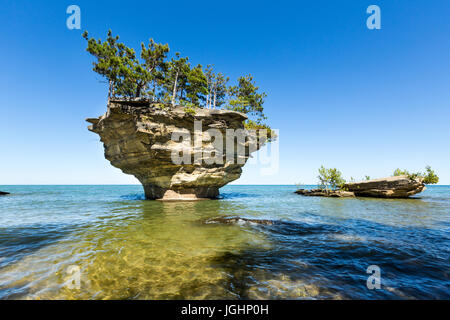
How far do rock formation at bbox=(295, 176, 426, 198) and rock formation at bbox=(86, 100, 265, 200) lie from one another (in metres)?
19.7

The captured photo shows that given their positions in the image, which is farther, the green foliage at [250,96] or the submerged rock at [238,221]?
the green foliage at [250,96]

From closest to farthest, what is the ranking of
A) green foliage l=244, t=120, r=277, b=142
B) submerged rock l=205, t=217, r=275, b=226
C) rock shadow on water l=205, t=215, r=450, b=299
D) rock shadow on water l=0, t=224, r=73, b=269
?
1. rock shadow on water l=205, t=215, r=450, b=299
2. rock shadow on water l=0, t=224, r=73, b=269
3. submerged rock l=205, t=217, r=275, b=226
4. green foliage l=244, t=120, r=277, b=142

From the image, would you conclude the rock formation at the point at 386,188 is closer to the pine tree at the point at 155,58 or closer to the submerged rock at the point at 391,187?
the submerged rock at the point at 391,187

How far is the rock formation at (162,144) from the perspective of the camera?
18656 mm

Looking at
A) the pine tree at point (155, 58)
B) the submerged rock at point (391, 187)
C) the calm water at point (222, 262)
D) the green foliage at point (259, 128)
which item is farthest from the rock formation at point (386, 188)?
the pine tree at point (155, 58)

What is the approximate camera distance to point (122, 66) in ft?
58.9

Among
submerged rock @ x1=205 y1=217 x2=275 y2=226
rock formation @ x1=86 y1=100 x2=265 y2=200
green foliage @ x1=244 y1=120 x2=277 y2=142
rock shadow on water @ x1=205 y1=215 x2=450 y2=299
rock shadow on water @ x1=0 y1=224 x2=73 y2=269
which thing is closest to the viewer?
rock shadow on water @ x1=205 y1=215 x2=450 y2=299

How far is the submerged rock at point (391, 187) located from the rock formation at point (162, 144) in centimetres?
2008

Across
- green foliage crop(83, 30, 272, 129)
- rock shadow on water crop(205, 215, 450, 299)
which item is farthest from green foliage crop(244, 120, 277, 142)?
rock shadow on water crop(205, 215, 450, 299)

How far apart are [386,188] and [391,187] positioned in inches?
27.7

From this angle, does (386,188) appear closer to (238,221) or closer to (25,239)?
(238,221)

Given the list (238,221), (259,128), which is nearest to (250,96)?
(259,128)

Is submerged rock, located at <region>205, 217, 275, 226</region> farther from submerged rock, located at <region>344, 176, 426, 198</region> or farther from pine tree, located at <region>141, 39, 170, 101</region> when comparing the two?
submerged rock, located at <region>344, 176, 426, 198</region>

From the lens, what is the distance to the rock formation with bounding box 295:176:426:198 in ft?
82.3
